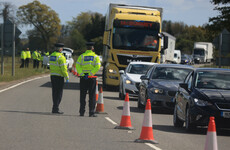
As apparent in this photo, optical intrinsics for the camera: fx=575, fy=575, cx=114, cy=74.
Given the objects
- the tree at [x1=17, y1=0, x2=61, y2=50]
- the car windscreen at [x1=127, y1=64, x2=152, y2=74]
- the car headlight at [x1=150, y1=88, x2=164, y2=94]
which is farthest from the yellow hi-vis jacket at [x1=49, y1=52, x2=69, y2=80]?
the tree at [x1=17, y1=0, x2=61, y2=50]

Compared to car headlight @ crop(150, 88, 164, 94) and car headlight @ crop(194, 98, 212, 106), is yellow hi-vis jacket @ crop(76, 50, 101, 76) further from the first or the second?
car headlight @ crop(194, 98, 212, 106)

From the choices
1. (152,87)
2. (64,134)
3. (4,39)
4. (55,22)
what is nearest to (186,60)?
(55,22)

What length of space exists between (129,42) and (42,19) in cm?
8586

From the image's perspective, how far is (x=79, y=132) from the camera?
11289 millimetres

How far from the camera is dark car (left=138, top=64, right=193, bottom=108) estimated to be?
54.1ft

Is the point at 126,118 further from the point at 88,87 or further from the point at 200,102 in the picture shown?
the point at 88,87

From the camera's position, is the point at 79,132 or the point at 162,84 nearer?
the point at 79,132

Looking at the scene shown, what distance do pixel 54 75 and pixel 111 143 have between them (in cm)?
587

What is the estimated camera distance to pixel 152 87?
660 inches

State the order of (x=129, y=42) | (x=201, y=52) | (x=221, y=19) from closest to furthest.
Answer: (x=129, y=42) → (x=221, y=19) → (x=201, y=52)

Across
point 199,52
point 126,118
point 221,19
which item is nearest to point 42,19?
point 199,52

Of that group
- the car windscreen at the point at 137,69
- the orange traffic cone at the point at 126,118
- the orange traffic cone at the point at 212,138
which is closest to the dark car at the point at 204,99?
the orange traffic cone at the point at 126,118

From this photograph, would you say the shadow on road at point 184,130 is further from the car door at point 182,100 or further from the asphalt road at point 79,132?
the car door at point 182,100

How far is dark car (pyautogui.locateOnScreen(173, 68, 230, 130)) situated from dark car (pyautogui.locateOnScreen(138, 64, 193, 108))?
2.92 metres
